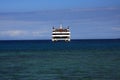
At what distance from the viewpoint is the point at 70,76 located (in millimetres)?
38188

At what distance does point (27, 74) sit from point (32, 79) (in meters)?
4.05

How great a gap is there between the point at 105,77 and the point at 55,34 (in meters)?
125

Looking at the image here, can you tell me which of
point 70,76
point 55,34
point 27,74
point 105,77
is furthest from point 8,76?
point 55,34

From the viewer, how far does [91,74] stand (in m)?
39.9

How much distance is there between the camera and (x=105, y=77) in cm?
3725

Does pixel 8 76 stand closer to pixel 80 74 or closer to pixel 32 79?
pixel 32 79

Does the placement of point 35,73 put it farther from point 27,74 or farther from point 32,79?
point 32,79

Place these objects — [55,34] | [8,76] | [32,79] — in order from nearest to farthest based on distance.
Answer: [32,79], [8,76], [55,34]

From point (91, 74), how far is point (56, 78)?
13.5 feet

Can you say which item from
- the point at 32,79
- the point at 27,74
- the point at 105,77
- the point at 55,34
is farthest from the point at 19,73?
the point at 55,34

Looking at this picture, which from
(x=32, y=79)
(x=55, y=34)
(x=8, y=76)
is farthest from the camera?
(x=55, y=34)

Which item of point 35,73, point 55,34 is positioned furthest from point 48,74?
point 55,34

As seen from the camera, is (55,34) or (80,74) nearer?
(80,74)

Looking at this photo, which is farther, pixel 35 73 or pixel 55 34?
pixel 55 34
